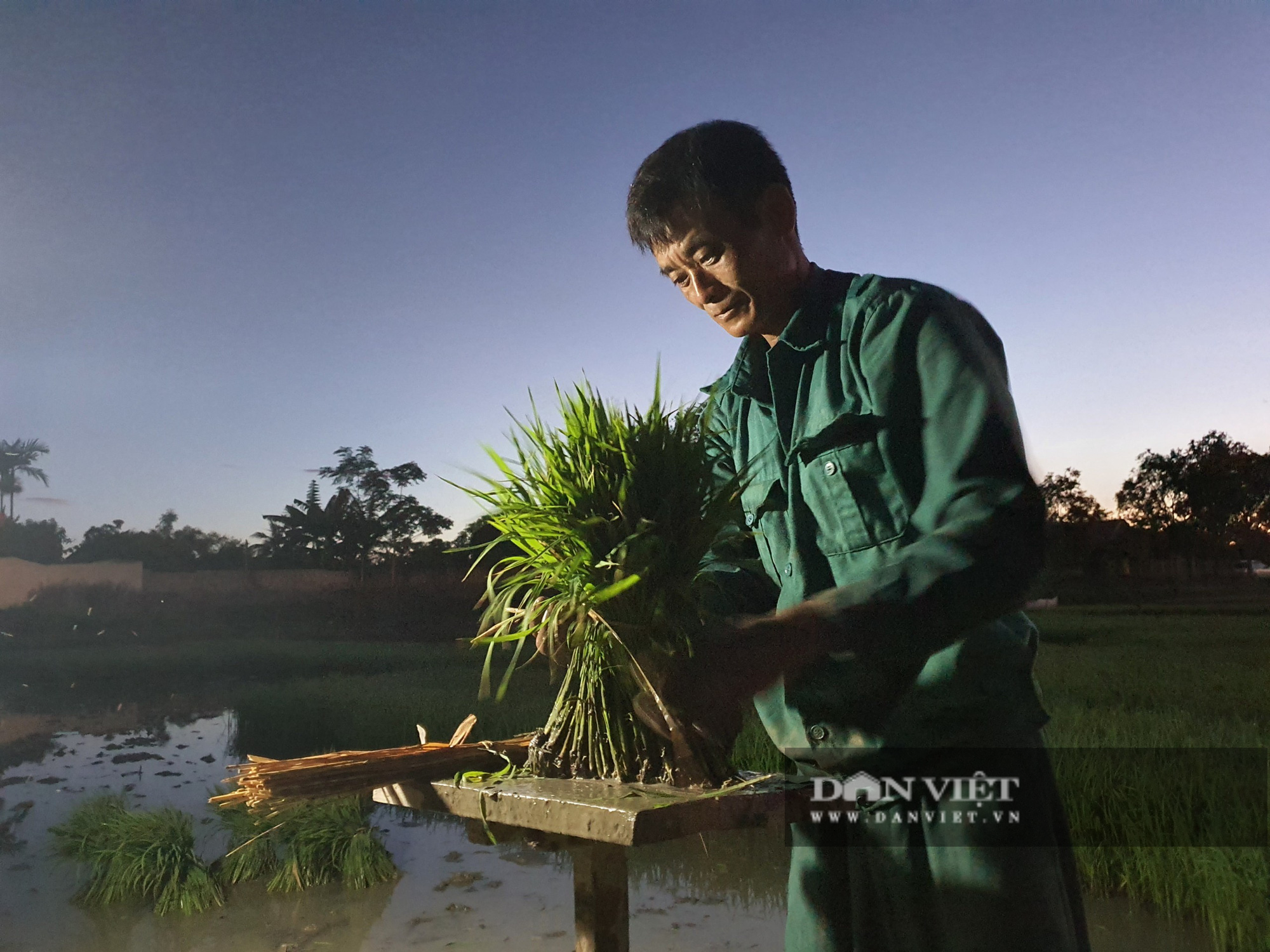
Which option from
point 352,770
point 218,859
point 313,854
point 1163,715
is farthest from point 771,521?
point 218,859

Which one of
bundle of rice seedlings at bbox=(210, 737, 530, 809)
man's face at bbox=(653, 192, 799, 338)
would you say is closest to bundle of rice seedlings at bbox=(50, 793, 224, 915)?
bundle of rice seedlings at bbox=(210, 737, 530, 809)

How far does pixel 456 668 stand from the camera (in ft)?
17.9

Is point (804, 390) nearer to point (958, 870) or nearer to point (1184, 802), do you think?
point (958, 870)

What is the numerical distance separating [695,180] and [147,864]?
4.32m

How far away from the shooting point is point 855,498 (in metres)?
1.05

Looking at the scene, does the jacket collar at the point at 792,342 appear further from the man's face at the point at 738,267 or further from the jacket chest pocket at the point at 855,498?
the jacket chest pocket at the point at 855,498

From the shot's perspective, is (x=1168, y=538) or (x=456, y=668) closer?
(x=1168, y=538)

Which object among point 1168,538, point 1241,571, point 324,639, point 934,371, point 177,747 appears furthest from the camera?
point 324,639

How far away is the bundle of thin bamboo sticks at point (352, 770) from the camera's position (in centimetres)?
100

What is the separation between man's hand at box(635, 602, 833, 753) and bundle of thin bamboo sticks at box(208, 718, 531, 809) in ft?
1.12

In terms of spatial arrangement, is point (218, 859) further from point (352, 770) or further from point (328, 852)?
point (352, 770)

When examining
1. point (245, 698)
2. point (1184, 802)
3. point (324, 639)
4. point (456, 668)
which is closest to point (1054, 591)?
point (1184, 802)

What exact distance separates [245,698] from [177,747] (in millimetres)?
528

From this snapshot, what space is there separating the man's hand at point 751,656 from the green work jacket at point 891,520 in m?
0.03
